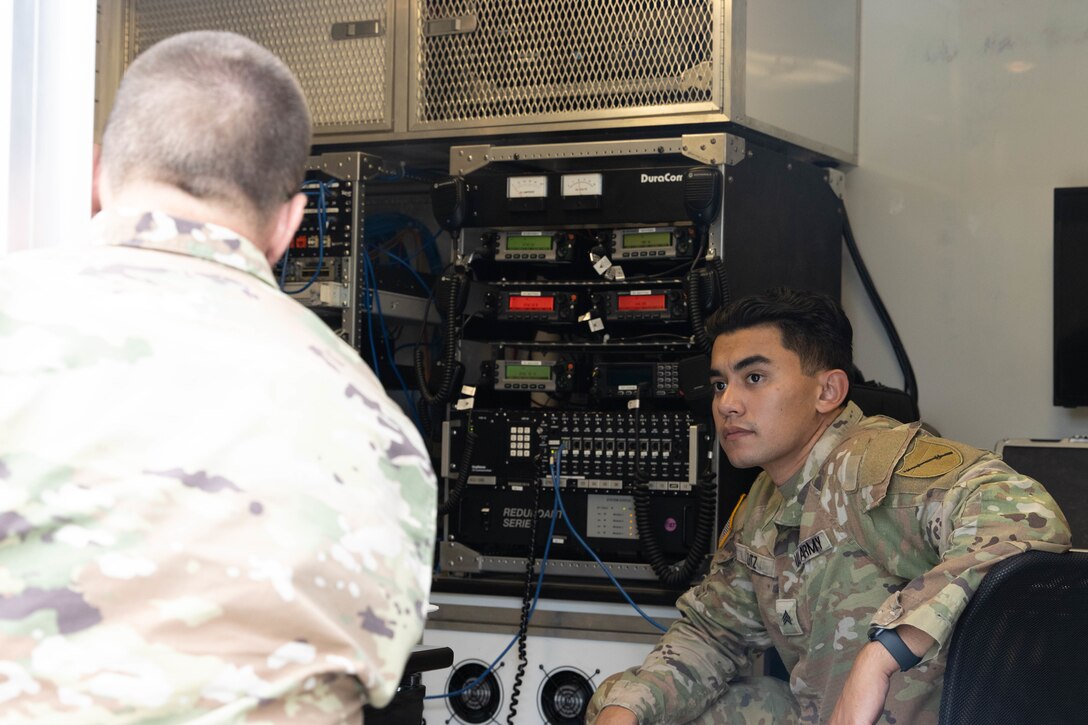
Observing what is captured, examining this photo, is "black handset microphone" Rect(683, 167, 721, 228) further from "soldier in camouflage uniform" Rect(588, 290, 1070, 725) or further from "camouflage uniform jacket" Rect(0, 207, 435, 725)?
"camouflage uniform jacket" Rect(0, 207, 435, 725)

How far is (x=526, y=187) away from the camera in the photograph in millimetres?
3379

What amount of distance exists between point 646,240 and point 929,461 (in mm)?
1202

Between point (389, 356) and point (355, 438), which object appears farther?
point (389, 356)

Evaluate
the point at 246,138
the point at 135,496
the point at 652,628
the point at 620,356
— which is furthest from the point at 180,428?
the point at 620,356

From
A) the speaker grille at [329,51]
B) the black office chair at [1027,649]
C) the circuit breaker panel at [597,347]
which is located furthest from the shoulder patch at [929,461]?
the speaker grille at [329,51]

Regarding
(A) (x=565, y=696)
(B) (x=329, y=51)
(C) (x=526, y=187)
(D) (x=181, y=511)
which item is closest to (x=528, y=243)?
(C) (x=526, y=187)

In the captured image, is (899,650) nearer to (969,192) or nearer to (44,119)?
(44,119)

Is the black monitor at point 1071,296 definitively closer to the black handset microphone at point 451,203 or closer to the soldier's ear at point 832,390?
the soldier's ear at point 832,390

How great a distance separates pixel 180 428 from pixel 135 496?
0.06 meters

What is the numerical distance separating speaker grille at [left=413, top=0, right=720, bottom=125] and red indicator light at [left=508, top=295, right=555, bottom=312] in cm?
50

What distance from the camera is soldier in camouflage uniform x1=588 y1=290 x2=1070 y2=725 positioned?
6.54 feet

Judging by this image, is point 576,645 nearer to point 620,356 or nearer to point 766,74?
point 620,356

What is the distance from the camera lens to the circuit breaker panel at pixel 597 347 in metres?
3.22

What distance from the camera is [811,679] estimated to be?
2.47 meters
